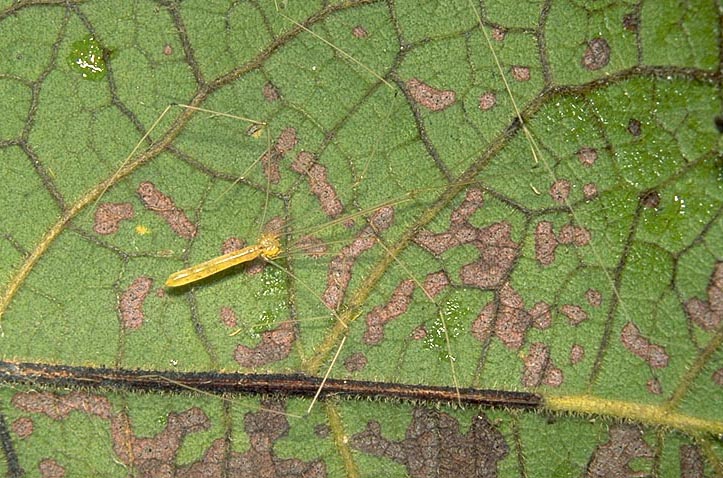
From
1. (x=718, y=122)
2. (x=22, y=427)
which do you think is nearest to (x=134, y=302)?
(x=22, y=427)

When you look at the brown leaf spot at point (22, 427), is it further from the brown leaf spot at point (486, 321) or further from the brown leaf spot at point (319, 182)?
the brown leaf spot at point (486, 321)

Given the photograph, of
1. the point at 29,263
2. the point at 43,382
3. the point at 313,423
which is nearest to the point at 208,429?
the point at 313,423

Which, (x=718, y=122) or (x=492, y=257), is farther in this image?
(x=492, y=257)

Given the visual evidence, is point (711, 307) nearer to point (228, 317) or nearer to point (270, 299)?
point (270, 299)

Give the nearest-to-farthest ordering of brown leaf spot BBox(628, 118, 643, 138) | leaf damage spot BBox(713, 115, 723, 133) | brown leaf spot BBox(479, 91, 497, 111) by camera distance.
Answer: leaf damage spot BBox(713, 115, 723, 133) < brown leaf spot BBox(628, 118, 643, 138) < brown leaf spot BBox(479, 91, 497, 111)

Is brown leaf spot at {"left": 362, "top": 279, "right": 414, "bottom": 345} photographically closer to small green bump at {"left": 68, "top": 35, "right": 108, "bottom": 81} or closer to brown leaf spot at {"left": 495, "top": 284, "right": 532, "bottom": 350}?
brown leaf spot at {"left": 495, "top": 284, "right": 532, "bottom": 350}

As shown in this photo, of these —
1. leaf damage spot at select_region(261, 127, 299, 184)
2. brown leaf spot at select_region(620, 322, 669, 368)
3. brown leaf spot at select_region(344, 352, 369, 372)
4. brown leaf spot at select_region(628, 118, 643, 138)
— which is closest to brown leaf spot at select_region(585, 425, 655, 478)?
brown leaf spot at select_region(620, 322, 669, 368)

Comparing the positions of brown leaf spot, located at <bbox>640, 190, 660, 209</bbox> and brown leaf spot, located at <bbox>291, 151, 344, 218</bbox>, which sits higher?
brown leaf spot, located at <bbox>291, 151, 344, 218</bbox>
